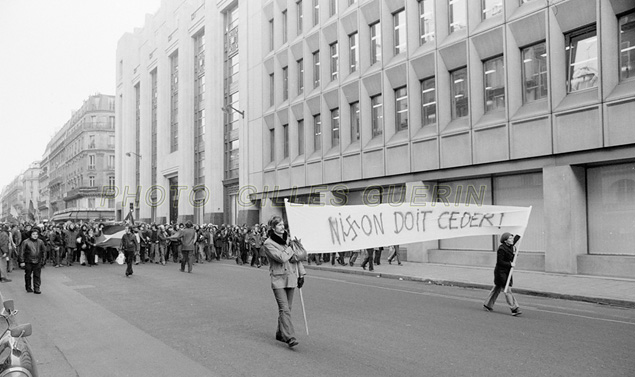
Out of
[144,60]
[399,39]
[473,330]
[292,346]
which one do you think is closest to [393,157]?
[399,39]

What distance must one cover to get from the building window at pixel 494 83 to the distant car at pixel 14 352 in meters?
18.1

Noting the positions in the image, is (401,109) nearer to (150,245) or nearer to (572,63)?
(572,63)

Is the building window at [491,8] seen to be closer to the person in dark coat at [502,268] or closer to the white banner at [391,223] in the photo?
the white banner at [391,223]

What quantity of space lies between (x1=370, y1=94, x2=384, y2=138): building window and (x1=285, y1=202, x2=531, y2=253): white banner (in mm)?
12593

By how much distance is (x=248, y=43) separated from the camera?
36.1m

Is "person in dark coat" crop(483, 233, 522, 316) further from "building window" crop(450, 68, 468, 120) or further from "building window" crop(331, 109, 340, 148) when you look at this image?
"building window" crop(331, 109, 340, 148)

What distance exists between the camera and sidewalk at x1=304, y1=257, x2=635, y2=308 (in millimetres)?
12109

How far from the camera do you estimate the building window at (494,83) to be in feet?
63.1

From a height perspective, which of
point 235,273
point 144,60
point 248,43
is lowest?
point 235,273

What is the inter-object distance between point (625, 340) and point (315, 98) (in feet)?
73.7

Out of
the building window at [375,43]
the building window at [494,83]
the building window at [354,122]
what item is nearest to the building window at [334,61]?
the building window at [354,122]

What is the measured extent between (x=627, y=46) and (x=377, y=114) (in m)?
11.2

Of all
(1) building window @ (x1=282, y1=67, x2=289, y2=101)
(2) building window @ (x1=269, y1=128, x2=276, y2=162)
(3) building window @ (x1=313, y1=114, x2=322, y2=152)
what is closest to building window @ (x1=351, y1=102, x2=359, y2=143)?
(3) building window @ (x1=313, y1=114, x2=322, y2=152)

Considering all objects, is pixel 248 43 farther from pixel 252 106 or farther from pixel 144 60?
pixel 144 60
